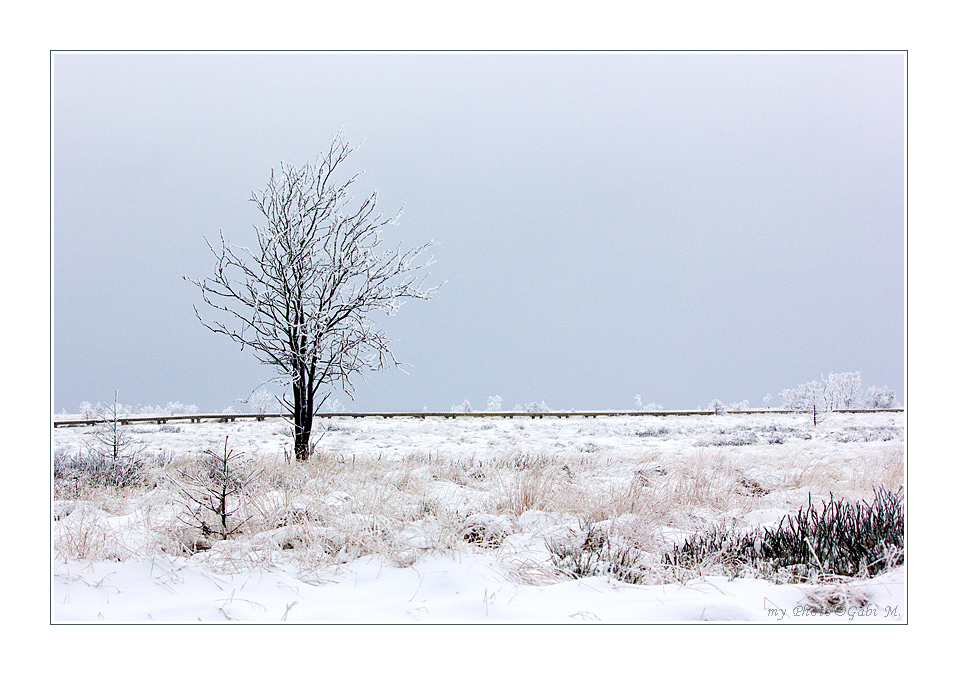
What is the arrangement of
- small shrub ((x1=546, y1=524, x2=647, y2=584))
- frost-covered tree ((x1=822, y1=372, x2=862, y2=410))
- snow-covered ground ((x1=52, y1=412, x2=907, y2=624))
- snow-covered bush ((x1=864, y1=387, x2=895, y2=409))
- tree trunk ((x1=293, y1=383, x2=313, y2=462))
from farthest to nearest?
snow-covered bush ((x1=864, y1=387, x2=895, y2=409)) < frost-covered tree ((x1=822, y1=372, x2=862, y2=410)) < tree trunk ((x1=293, y1=383, x2=313, y2=462)) < small shrub ((x1=546, y1=524, x2=647, y2=584)) < snow-covered ground ((x1=52, y1=412, x2=907, y2=624))

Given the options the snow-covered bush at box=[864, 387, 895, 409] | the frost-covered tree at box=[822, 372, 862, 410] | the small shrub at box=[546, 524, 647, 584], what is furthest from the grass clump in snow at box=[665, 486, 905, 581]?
the snow-covered bush at box=[864, 387, 895, 409]

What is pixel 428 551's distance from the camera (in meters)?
3.76

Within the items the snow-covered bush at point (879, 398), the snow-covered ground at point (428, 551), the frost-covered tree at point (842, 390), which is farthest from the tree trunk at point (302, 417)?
the snow-covered bush at point (879, 398)

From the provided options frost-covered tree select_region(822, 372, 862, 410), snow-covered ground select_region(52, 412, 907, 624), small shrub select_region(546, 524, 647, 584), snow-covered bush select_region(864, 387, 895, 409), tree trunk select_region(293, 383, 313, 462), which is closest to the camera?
snow-covered ground select_region(52, 412, 907, 624)

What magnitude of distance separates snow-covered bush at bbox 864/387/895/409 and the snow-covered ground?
2650 cm

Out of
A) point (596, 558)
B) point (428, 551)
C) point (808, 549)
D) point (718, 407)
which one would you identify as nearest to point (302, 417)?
point (428, 551)

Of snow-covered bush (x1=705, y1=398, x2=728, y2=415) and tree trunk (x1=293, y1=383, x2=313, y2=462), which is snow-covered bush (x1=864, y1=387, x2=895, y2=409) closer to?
snow-covered bush (x1=705, y1=398, x2=728, y2=415)

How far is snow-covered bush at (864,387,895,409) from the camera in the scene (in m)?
27.2

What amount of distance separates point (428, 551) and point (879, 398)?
35.3 metres

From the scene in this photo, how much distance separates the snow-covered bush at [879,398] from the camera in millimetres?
27219

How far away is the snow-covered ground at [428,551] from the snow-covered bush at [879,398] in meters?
26.5

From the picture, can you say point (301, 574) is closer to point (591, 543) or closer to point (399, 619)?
point (399, 619)

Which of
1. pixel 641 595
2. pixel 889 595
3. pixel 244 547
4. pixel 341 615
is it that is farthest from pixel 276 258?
pixel 889 595

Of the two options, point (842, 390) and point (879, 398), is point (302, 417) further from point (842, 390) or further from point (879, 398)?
point (879, 398)
